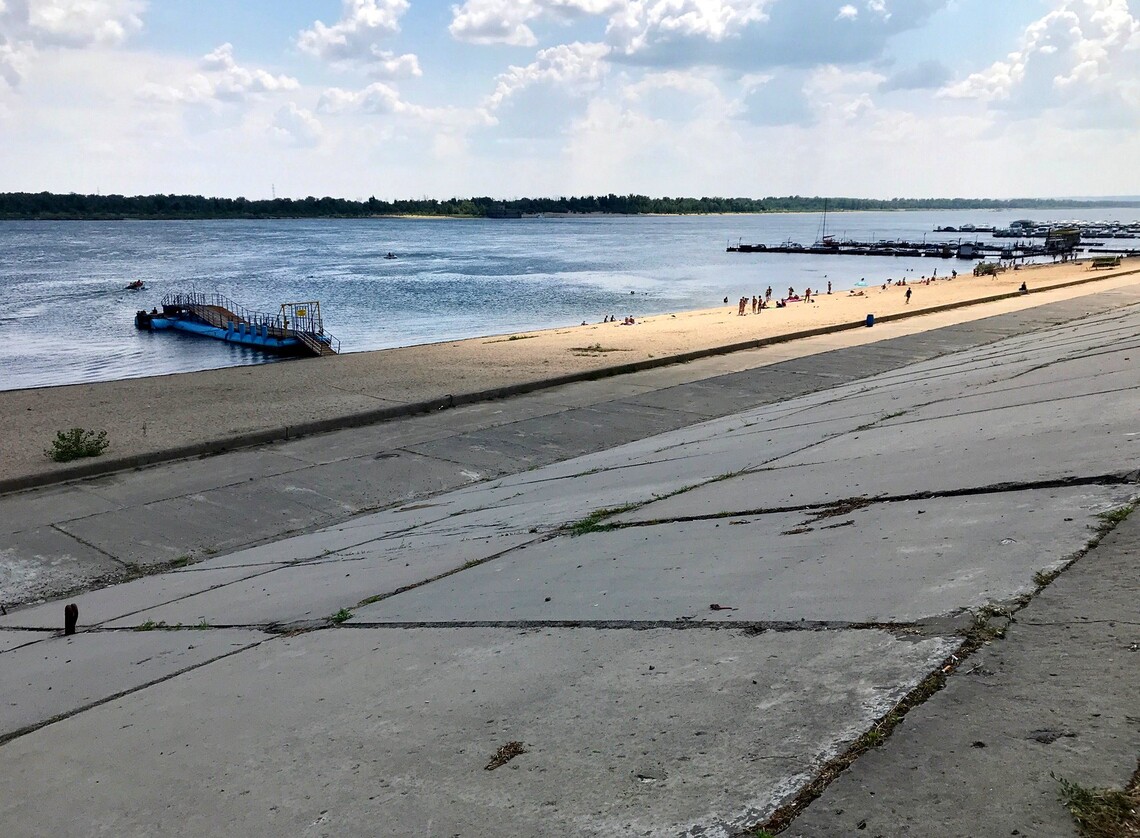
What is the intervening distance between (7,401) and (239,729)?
16991 millimetres

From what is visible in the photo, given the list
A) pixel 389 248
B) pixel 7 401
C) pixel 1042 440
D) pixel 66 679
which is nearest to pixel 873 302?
pixel 7 401

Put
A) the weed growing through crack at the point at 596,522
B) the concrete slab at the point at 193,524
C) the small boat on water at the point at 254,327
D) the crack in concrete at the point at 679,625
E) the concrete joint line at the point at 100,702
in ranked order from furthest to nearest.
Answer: the small boat on water at the point at 254,327 < the concrete slab at the point at 193,524 < the weed growing through crack at the point at 596,522 < the concrete joint line at the point at 100,702 < the crack in concrete at the point at 679,625

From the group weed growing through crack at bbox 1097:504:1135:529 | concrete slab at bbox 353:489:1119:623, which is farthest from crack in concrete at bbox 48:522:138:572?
weed growing through crack at bbox 1097:504:1135:529

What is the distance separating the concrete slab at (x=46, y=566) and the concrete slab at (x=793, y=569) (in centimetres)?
363

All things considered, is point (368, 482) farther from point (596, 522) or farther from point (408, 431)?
point (596, 522)

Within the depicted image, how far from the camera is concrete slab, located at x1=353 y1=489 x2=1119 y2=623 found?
3.62 m

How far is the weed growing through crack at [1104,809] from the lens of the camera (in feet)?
6.58

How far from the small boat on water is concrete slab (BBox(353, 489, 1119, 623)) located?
33.1 metres

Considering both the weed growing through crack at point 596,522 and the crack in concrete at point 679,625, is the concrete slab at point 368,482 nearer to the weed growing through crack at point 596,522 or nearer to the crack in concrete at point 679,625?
the weed growing through crack at point 596,522

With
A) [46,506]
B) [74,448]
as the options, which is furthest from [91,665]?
[74,448]

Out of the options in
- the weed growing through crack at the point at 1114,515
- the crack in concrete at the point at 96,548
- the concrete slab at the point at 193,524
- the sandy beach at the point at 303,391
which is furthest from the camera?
the sandy beach at the point at 303,391

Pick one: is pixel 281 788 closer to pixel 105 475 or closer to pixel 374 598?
pixel 374 598

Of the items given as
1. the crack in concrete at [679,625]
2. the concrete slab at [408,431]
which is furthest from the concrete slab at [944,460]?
the concrete slab at [408,431]

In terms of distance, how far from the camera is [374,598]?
5441mm
